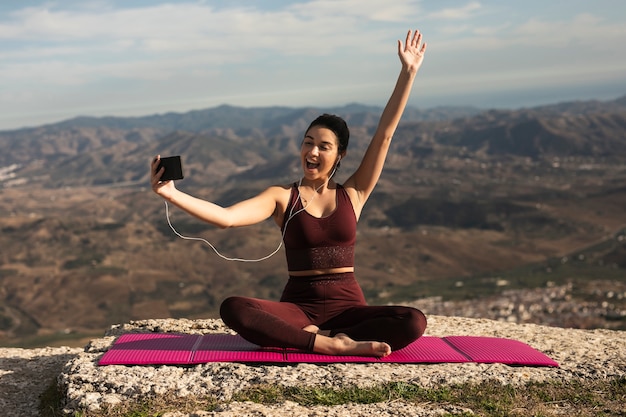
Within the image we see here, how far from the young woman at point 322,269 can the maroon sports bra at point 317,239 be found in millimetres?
14

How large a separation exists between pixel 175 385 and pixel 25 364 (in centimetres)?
453

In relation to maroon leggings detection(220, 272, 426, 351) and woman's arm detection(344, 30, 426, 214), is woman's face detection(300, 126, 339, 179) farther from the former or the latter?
maroon leggings detection(220, 272, 426, 351)

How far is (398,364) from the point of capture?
27.9 ft

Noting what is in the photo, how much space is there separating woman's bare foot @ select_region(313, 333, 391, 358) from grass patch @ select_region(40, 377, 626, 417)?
572mm

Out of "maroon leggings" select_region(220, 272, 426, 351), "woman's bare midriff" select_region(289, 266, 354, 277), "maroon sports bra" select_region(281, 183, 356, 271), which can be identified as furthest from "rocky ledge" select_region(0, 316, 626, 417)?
"maroon sports bra" select_region(281, 183, 356, 271)

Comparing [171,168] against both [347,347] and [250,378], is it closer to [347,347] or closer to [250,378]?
[250,378]

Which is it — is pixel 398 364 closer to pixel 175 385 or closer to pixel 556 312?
pixel 175 385

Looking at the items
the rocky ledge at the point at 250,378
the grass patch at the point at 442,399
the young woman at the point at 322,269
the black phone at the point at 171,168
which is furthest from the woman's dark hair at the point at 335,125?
the grass patch at the point at 442,399

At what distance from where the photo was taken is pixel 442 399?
746cm

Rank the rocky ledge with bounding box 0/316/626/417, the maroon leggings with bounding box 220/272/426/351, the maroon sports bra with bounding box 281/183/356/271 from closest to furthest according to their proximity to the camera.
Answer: the rocky ledge with bounding box 0/316/626/417 < the maroon leggings with bounding box 220/272/426/351 < the maroon sports bra with bounding box 281/183/356/271

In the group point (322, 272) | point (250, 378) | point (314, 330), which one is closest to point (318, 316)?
point (314, 330)

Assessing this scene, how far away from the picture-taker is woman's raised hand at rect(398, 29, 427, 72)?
8.87 meters

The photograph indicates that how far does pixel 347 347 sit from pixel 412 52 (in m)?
4.53

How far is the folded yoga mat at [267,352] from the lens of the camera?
820 centimetres
